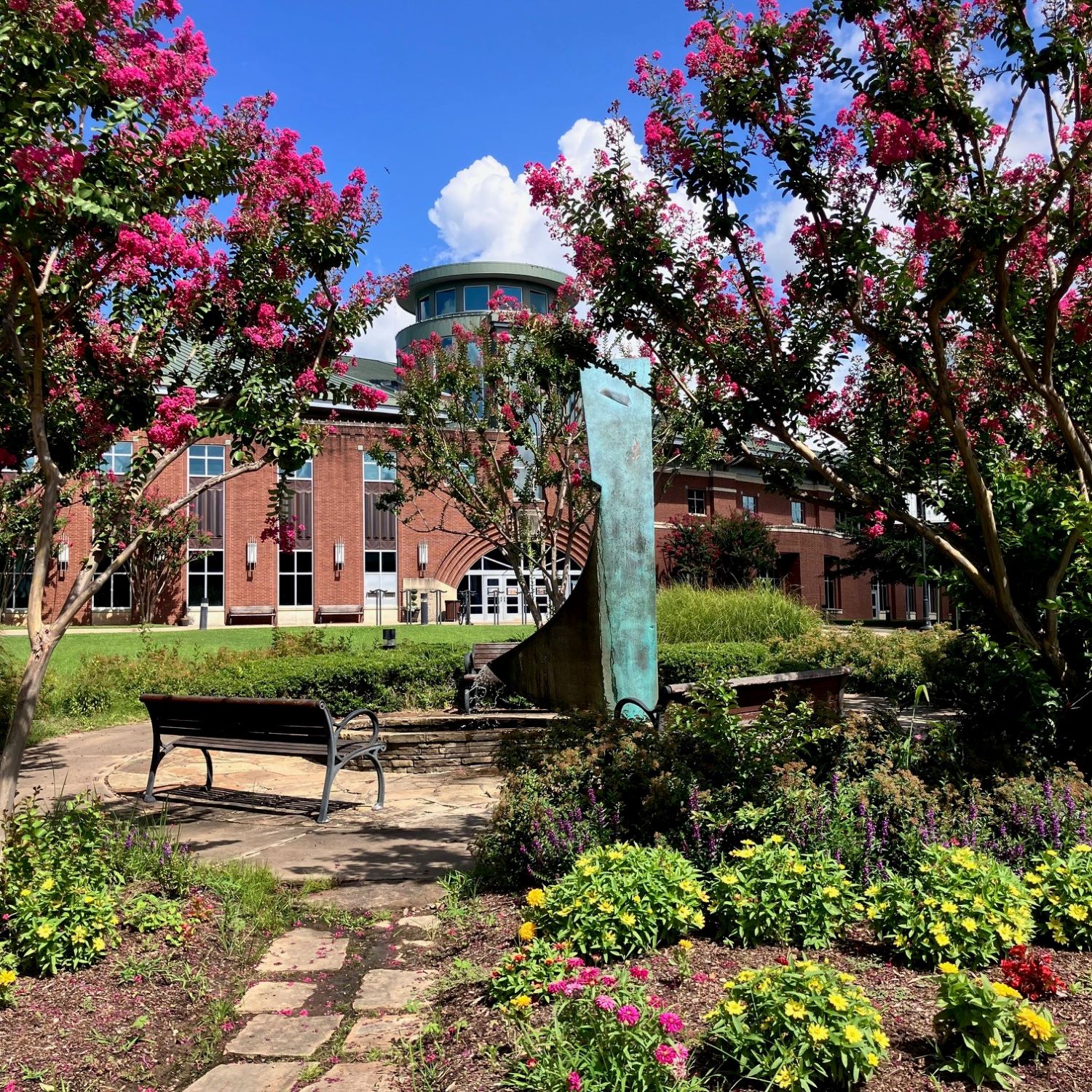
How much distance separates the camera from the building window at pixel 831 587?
47000mm

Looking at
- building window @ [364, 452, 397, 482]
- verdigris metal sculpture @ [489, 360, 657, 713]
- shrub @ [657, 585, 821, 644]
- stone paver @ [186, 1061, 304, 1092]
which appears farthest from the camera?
building window @ [364, 452, 397, 482]

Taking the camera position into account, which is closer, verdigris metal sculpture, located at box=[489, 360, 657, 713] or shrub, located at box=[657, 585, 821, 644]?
verdigris metal sculpture, located at box=[489, 360, 657, 713]

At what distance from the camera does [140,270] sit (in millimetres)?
4879

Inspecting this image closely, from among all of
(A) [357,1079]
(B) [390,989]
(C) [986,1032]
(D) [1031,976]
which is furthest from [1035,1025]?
(B) [390,989]

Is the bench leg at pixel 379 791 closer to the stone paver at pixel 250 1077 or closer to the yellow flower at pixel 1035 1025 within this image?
the stone paver at pixel 250 1077

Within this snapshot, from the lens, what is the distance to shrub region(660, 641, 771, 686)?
1030 cm

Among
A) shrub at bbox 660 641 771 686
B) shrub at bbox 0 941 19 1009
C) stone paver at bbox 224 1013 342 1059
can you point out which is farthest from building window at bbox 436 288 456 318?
stone paver at bbox 224 1013 342 1059

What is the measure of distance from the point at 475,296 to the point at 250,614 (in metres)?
22.6

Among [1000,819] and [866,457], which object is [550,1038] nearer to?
[1000,819]

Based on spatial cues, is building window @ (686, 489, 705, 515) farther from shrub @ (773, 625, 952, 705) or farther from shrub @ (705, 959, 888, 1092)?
shrub @ (705, 959, 888, 1092)

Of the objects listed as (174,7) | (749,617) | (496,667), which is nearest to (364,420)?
(749,617)

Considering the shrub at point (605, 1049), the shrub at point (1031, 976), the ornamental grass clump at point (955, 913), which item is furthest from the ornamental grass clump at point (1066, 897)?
the shrub at point (605, 1049)

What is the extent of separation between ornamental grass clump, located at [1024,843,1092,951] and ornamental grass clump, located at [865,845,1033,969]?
0.07 m

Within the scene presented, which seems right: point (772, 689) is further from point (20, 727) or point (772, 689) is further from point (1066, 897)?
point (20, 727)
